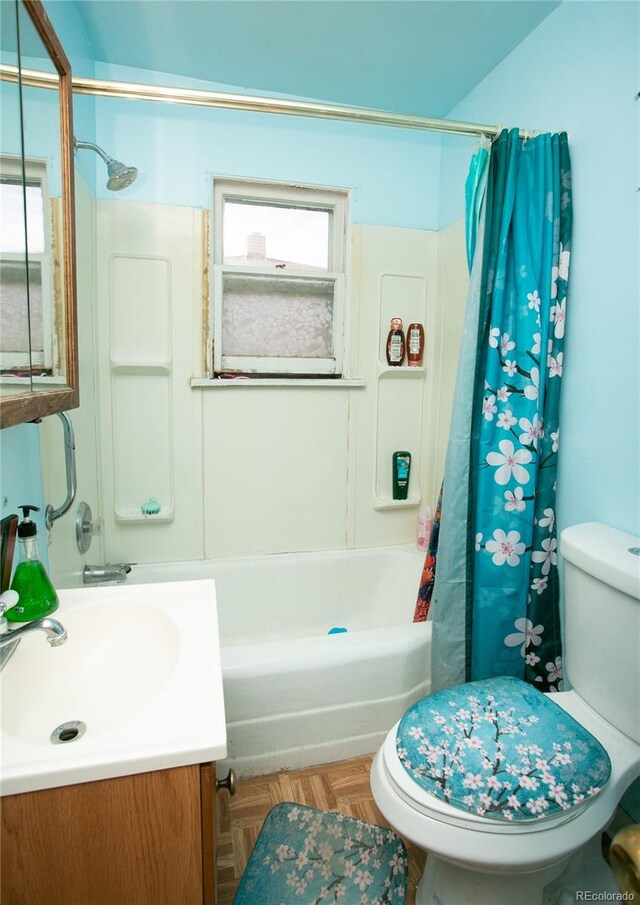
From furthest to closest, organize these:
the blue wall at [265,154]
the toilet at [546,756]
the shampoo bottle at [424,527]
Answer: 1. the shampoo bottle at [424,527]
2. the blue wall at [265,154]
3. the toilet at [546,756]

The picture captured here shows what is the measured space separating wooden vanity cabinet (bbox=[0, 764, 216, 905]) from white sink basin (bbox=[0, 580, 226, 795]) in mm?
32

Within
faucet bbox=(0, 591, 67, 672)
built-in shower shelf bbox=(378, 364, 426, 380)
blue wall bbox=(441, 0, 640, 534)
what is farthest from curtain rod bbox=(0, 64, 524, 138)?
faucet bbox=(0, 591, 67, 672)

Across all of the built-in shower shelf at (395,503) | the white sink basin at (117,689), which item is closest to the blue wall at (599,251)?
the built-in shower shelf at (395,503)

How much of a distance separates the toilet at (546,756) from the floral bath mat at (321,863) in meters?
0.14

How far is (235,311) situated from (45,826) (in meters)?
1.84

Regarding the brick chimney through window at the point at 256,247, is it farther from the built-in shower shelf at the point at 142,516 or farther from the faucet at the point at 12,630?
the faucet at the point at 12,630

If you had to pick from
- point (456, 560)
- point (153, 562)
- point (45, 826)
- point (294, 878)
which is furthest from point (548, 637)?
point (153, 562)

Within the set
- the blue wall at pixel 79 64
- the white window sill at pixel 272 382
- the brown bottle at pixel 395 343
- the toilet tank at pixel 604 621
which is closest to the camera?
the toilet tank at pixel 604 621

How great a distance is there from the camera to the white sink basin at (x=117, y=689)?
2.00 feet

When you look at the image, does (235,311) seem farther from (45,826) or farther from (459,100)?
(45,826)

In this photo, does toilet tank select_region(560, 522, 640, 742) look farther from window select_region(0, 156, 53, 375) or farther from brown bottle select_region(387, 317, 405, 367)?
window select_region(0, 156, 53, 375)

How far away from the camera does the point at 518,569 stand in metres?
1.50

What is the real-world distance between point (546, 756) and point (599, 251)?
4.32 ft

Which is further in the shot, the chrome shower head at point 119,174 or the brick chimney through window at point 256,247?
the brick chimney through window at point 256,247
